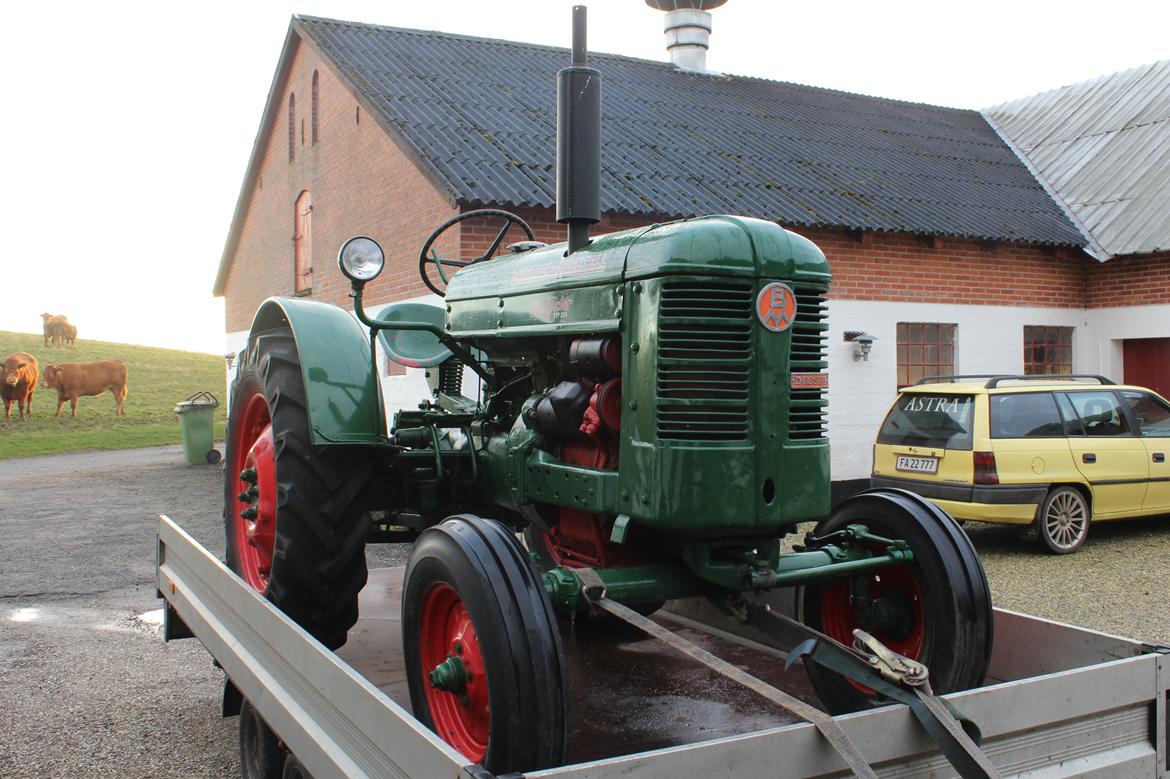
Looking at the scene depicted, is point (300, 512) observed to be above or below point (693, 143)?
below

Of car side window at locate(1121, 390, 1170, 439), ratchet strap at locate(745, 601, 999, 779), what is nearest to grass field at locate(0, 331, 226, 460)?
car side window at locate(1121, 390, 1170, 439)

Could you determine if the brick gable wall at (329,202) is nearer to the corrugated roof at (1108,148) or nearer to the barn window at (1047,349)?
the barn window at (1047,349)

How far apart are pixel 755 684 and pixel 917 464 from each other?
650cm

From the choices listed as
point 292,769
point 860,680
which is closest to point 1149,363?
point 860,680

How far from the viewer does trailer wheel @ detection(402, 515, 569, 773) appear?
8.32 feet

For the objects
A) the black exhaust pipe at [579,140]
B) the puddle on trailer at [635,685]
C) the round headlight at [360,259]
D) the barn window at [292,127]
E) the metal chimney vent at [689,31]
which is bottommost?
the puddle on trailer at [635,685]

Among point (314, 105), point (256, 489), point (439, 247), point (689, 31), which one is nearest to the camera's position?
point (256, 489)

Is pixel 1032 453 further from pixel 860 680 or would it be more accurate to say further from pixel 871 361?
pixel 860 680

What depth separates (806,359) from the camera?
10.5ft

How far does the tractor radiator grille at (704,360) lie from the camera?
2.99 m

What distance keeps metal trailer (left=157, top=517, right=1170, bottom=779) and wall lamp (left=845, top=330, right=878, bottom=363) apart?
8506mm

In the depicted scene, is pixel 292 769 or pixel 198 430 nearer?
pixel 292 769

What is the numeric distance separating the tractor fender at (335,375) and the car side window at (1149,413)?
7.45m

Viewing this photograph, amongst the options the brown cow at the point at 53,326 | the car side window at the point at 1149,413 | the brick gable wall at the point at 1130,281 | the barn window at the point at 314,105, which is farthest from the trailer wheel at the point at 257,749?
the brown cow at the point at 53,326
